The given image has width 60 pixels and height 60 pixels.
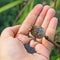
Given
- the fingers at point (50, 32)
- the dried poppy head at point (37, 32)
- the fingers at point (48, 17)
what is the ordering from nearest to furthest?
the dried poppy head at point (37, 32), the fingers at point (50, 32), the fingers at point (48, 17)

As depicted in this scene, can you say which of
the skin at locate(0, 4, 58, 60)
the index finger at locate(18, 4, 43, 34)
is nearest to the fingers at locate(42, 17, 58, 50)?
the skin at locate(0, 4, 58, 60)

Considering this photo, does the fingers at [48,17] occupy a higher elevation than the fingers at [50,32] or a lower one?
higher

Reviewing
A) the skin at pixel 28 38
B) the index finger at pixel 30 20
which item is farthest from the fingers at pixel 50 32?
the index finger at pixel 30 20

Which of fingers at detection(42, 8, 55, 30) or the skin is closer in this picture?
the skin

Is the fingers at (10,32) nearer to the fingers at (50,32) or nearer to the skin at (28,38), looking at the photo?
the skin at (28,38)

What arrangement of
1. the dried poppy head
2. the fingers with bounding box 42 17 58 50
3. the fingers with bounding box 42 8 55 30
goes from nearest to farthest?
the dried poppy head → the fingers with bounding box 42 17 58 50 → the fingers with bounding box 42 8 55 30

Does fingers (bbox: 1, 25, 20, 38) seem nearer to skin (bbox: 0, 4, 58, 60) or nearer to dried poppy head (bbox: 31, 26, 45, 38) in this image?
skin (bbox: 0, 4, 58, 60)

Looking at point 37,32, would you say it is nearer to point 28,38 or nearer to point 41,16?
point 28,38

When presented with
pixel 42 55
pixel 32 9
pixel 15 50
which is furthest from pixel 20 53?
pixel 32 9
